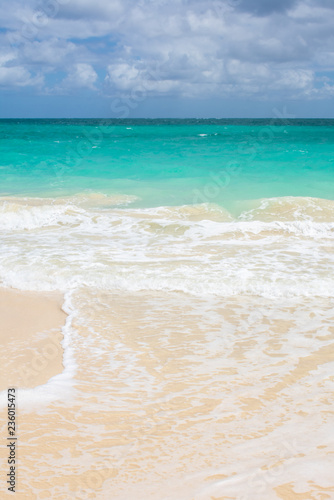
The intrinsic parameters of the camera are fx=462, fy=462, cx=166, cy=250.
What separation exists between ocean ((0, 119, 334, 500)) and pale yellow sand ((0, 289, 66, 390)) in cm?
12

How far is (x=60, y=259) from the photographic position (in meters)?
7.48

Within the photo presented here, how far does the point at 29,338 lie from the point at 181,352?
5.23 ft

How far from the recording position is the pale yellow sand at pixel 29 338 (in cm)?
398

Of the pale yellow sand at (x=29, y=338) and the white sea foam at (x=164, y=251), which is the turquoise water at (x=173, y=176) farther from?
the pale yellow sand at (x=29, y=338)

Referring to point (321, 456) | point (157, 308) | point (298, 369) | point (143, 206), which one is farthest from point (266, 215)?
point (321, 456)

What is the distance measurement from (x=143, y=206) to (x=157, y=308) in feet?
25.2

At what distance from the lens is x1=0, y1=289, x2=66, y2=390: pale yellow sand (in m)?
3.98

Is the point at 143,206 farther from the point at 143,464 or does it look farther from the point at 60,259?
the point at 143,464

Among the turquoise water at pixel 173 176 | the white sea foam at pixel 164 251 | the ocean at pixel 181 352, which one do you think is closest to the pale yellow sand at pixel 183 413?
the ocean at pixel 181 352

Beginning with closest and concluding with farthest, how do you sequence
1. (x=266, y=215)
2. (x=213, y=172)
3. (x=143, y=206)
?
(x=266, y=215), (x=143, y=206), (x=213, y=172)

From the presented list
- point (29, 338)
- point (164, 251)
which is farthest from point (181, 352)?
point (164, 251)

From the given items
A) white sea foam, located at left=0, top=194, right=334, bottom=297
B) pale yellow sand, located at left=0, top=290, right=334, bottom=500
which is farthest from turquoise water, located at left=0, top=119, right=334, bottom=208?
pale yellow sand, located at left=0, top=290, right=334, bottom=500

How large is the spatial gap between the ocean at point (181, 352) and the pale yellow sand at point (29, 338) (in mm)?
117

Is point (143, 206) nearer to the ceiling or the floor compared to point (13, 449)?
nearer to the ceiling
